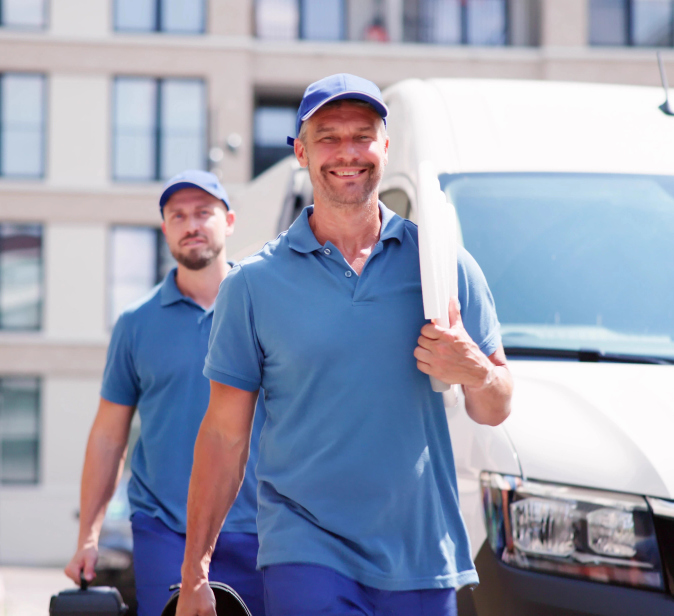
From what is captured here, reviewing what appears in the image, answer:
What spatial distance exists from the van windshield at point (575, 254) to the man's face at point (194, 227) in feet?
3.27

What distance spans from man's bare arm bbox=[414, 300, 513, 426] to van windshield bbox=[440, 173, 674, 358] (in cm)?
110

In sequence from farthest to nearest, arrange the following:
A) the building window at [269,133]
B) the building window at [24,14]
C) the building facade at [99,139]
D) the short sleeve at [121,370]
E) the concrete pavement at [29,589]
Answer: the building window at [269,133] → the building window at [24,14] → the building facade at [99,139] → the concrete pavement at [29,589] → the short sleeve at [121,370]

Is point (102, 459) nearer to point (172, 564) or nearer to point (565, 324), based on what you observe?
point (172, 564)

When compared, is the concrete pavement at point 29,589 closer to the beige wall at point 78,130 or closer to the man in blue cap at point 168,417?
the man in blue cap at point 168,417

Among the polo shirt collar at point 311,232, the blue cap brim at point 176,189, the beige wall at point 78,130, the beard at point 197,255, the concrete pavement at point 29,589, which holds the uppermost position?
the beige wall at point 78,130

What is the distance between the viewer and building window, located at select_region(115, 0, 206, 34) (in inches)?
865

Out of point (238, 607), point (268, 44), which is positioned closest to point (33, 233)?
point (268, 44)

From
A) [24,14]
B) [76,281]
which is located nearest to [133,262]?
[76,281]

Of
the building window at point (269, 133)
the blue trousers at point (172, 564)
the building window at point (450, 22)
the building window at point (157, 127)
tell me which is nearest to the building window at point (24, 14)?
the building window at point (157, 127)

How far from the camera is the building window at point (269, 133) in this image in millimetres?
22688

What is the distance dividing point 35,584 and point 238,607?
13.1 m

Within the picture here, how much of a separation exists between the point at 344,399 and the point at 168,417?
1.51 metres

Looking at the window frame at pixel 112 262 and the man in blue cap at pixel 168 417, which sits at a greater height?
the window frame at pixel 112 262

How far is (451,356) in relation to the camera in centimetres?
235
